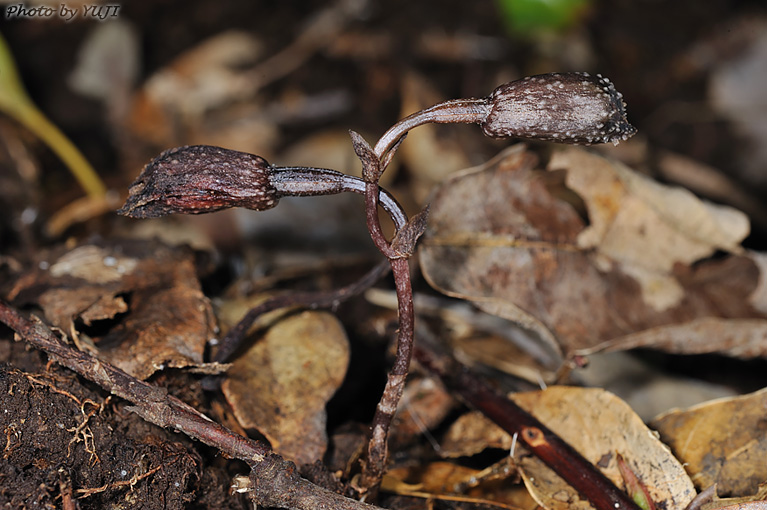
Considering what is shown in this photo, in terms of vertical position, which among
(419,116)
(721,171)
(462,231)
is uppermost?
(419,116)

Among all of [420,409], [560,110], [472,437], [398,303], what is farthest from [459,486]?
[560,110]

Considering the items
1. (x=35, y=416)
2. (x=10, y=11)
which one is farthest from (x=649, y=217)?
(x=10, y=11)

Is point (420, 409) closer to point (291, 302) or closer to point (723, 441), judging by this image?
point (291, 302)

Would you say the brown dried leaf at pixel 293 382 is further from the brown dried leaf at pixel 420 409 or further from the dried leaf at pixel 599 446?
the dried leaf at pixel 599 446

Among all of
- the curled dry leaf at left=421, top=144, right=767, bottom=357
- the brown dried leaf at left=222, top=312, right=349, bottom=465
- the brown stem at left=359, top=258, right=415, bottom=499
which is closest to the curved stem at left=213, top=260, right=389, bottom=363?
the brown dried leaf at left=222, top=312, right=349, bottom=465

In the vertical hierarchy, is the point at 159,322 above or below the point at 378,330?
above

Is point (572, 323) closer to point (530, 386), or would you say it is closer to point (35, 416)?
point (530, 386)

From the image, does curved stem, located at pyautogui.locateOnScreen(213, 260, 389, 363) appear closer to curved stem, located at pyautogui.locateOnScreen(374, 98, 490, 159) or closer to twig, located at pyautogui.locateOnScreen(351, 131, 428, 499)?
twig, located at pyautogui.locateOnScreen(351, 131, 428, 499)
